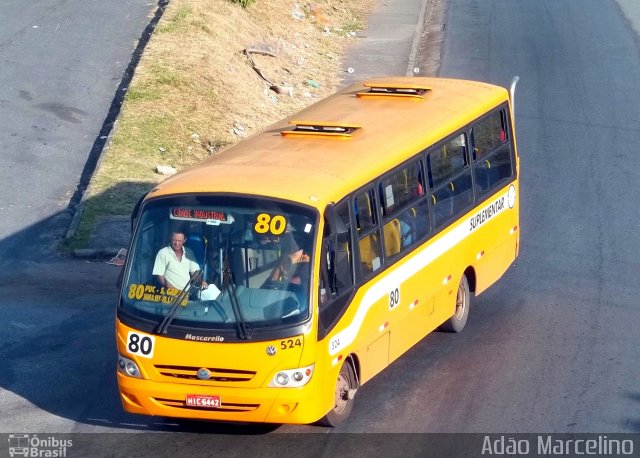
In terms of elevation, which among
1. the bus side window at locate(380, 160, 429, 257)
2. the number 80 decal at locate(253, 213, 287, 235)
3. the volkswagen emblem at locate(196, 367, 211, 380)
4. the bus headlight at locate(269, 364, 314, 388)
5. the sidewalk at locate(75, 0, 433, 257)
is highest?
the number 80 decal at locate(253, 213, 287, 235)

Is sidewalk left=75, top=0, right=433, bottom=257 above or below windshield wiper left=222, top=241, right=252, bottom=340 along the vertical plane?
below

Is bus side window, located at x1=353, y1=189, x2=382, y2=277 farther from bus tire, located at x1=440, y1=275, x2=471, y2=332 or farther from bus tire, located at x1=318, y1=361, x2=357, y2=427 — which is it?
bus tire, located at x1=440, y1=275, x2=471, y2=332

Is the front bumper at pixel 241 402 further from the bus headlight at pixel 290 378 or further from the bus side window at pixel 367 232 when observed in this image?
the bus side window at pixel 367 232

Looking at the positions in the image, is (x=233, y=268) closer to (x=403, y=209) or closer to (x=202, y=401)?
(x=202, y=401)

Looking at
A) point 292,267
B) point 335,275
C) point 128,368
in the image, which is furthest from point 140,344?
point 335,275

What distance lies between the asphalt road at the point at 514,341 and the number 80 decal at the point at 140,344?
0.90 m

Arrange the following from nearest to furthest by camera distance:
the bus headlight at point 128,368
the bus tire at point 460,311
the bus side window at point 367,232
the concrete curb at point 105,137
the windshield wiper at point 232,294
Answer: the windshield wiper at point 232,294 < the bus headlight at point 128,368 < the bus side window at point 367,232 < the bus tire at point 460,311 < the concrete curb at point 105,137

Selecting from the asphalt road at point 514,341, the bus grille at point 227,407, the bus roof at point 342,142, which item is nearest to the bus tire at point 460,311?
the asphalt road at point 514,341

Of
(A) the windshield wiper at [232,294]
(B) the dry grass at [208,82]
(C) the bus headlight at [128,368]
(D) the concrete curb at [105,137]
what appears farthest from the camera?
(B) the dry grass at [208,82]

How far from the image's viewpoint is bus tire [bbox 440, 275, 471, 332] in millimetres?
12125

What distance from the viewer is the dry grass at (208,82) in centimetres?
1778

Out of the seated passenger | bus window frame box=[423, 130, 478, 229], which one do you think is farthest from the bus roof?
the seated passenger

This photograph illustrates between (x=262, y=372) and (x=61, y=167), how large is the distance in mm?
10230

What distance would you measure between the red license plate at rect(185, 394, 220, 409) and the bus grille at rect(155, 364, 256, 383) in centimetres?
14
